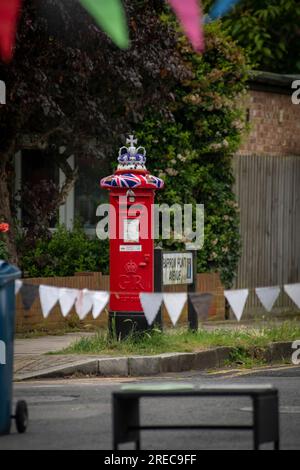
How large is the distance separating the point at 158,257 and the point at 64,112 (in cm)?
310

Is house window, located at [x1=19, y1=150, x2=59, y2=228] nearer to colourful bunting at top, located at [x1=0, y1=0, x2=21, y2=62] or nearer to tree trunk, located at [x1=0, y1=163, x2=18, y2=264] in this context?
tree trunk, located at [x1=0, y1=163, x2=18, y2=264]

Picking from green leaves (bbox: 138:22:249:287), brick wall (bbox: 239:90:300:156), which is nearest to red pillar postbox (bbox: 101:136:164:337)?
green leaves (bbox: 138:22:249:287)

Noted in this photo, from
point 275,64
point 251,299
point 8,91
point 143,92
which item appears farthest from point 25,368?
point 275,64

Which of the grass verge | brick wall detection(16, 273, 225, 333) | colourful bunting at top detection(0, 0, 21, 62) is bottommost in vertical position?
the grass verge

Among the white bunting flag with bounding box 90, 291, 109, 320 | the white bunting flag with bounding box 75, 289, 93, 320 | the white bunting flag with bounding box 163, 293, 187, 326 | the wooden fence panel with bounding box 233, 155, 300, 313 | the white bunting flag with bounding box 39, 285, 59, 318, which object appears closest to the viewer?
the white bunting flag with bounding box 39, 285, 59, 318

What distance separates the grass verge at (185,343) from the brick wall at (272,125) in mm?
6263

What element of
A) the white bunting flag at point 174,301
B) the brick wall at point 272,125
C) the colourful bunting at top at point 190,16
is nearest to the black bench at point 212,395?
the colourful bunting at top at point 190,16

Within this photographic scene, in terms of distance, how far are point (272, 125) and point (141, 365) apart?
9.29 meters

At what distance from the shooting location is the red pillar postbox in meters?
12.3

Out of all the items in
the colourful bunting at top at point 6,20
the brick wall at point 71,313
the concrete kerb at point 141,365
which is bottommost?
the concrete kerb at point 141,365

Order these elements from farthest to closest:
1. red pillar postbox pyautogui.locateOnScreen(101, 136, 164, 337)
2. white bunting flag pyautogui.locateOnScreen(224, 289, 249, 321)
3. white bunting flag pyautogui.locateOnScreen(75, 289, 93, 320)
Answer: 1. red pillar postbox pyautogui.locateOnScreen(101, 136, 164, 337)
2. white bunting flag pyautogui.locateOnScreen(224, 289, 249, 321)
3. white bunting flag pyautogui.locateOnScreen(75, 289, 93, 320)

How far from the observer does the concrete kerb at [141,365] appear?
1133 cm

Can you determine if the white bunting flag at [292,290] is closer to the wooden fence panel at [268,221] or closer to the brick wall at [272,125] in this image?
the wooden fence panel at [268,221]

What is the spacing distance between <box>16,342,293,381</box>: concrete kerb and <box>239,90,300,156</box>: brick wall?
7.32m
